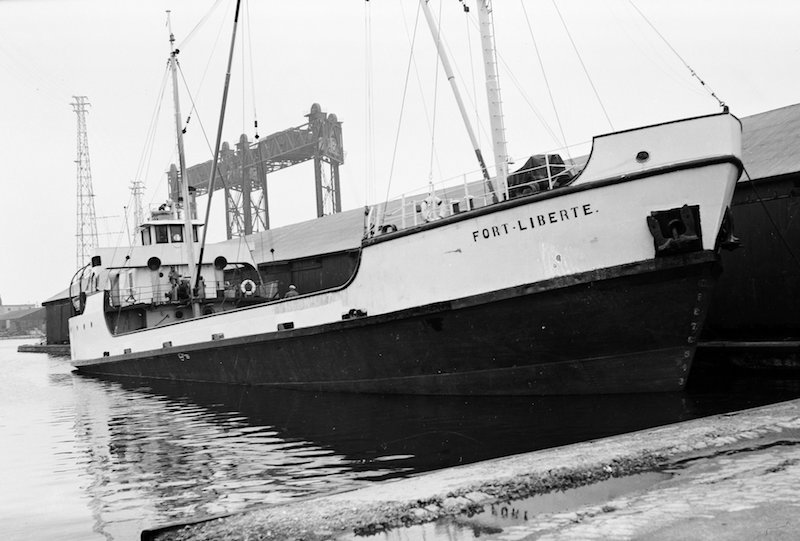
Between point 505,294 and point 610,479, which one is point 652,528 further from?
point 505,294

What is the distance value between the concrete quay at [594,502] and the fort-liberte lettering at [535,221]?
18.6 feet

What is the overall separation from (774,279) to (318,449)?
388 inches

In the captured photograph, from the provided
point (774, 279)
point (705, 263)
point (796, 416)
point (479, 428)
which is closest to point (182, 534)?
point (796, 416)

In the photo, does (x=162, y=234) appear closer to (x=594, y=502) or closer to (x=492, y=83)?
(x=492, y=83)

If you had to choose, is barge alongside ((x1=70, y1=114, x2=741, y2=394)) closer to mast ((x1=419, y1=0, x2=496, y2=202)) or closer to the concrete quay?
mast ((x1=419, y1=0, x2=496, y2=202))

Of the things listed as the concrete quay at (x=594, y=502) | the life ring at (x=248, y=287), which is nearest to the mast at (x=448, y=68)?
the life ring at (x=248, y=287)

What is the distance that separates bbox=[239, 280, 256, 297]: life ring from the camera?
21.2 meters

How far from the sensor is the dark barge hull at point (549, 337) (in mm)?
10508

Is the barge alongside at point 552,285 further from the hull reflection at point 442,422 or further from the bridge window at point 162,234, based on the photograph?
the bridge window at point 162,234

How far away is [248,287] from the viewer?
21703 mm

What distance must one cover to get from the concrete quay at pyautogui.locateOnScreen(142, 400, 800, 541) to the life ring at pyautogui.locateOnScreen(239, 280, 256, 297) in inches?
658

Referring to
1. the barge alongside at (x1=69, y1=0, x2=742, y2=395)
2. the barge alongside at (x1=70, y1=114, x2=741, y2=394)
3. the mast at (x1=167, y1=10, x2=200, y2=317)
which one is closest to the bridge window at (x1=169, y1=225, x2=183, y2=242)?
the mast at (x1=167, y1=10, x2=200, y2=317)

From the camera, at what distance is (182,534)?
4.12m

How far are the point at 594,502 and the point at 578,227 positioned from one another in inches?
278
